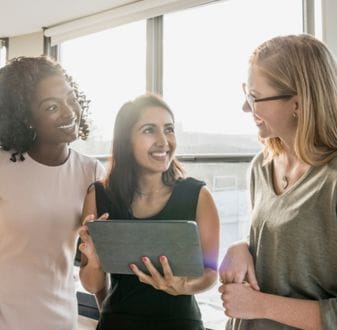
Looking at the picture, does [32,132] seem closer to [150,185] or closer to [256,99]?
[150,185]

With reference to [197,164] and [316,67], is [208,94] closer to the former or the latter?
[197,164]

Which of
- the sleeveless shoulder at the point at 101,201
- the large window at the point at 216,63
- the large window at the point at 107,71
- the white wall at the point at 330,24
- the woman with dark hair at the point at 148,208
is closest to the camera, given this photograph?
the woman with dark hair at the point at 148,208

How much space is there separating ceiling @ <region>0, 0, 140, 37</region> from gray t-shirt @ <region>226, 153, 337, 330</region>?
2521 mm

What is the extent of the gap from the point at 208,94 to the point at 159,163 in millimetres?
1560

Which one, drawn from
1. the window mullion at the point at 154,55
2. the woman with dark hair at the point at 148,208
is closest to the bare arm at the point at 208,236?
the woman with dark hair at the point at 148,208

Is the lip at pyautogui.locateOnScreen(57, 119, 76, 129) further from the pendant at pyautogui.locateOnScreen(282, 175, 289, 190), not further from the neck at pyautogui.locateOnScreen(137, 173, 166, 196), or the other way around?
the pendant at pyautogui.locateOnScreen(282, 175, 289, 190)

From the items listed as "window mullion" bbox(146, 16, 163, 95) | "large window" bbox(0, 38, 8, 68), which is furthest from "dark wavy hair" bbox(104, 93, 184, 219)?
"large window" bbox(0, 38, 8, 68)

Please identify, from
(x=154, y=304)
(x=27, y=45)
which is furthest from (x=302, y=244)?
(x=27, y=45)

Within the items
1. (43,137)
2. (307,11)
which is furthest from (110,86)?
(43,137)

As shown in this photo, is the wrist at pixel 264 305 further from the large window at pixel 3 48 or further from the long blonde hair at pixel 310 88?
the large window at pixel 3 48

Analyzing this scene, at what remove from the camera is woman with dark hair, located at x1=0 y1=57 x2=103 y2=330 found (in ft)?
4.69

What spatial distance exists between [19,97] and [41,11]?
7.10ft

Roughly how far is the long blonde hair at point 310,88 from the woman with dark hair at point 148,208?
16.5 inches

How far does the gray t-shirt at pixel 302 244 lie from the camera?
0.94 metres
